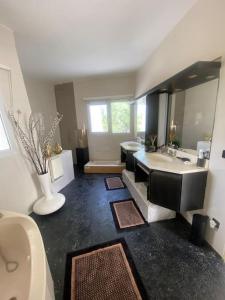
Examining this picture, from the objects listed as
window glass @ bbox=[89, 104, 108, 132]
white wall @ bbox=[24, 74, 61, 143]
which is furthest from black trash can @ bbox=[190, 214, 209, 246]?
white wall @ bbox=[24, 74, 61, 143]

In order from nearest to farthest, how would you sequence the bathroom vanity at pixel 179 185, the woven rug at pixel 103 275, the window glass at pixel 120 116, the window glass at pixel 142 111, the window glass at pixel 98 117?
the woven rug at pixel 103 275 → the bathroom vanity at pixel 179 185 → the window glass at pixel 142 111 → the window glass at pixel 120 116 → the window glass at pixel 98 117

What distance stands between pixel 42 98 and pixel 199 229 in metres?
4.50

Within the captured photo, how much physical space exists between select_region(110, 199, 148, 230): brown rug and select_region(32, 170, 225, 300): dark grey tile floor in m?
0.09

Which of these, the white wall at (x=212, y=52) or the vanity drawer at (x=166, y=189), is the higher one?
the white wall at (x=212, y=52)

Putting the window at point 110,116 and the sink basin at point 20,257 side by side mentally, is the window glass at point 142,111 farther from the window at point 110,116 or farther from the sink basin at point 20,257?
the sink basin at point 20,257

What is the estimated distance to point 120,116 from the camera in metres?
4.09

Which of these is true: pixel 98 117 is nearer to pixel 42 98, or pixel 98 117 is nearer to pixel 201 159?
pixel 42 98

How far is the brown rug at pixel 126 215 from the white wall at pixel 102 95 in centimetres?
206

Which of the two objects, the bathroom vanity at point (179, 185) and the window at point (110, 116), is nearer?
the bathroom vanity at point (179, 185)

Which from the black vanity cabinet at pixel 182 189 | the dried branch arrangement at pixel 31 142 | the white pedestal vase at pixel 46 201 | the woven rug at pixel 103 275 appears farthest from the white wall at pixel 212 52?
the dried branch arrangement at pixel 31 142

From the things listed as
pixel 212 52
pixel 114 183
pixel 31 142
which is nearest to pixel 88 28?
pixel 212 52

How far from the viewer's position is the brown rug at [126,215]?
1.99 metres

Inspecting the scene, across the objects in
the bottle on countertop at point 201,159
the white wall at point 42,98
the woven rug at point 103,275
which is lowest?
the woven rug at point 103,275

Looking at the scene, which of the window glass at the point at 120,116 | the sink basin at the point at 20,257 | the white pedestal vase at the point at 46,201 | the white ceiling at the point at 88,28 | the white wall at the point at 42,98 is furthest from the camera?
the window glass at the point at 120,116
